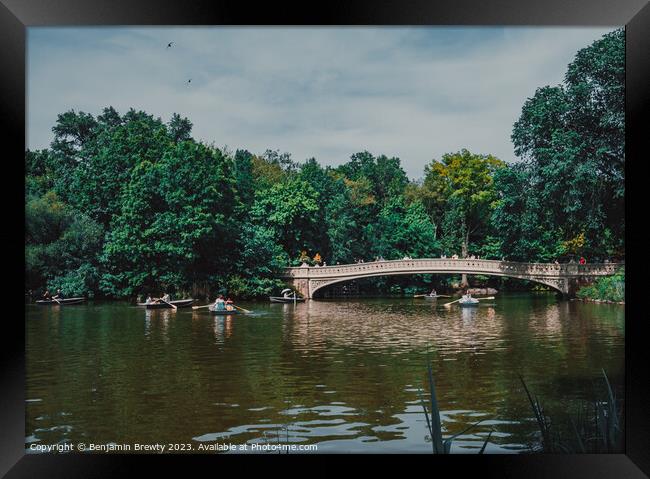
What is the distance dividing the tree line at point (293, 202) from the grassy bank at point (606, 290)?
490 millimetres

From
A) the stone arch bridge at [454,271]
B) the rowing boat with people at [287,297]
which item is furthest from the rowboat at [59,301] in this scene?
the stone arch bridge at [454,271]

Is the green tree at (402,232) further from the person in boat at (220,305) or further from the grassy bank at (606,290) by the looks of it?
the person in boat at (220,305)

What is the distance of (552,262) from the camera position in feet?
48.2

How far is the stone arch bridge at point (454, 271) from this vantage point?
1391cm

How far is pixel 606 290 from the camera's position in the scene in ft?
43.1

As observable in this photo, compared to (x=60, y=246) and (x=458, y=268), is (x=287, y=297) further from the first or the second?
(x=60, y=246)

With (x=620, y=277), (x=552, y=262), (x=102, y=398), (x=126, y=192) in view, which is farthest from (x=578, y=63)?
(x=102, y=398)

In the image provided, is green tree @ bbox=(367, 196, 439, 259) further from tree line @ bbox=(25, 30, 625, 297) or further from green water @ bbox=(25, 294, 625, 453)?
green water @ bbox=(25, 294, 625, 453)

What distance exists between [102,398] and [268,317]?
26.0 ft

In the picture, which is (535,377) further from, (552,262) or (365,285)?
(365,285)

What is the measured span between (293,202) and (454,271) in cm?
434

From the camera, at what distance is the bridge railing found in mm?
13525

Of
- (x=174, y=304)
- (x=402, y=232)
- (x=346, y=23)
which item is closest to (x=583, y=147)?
(x=402, y=232)

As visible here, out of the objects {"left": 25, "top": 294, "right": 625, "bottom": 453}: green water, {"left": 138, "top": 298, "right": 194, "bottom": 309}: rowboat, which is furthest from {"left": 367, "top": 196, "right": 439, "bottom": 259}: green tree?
{"left": 138, "top": 298, "right": 194, "bottom": 309}: rowboat
